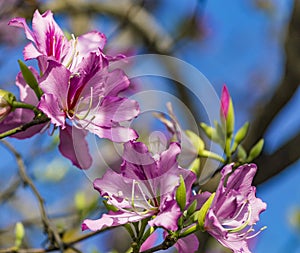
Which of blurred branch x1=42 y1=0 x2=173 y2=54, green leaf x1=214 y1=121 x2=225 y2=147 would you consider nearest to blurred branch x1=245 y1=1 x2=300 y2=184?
green leaf x1=214 y1=121 x2=225 y2=147

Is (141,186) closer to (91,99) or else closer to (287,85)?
(91,99)

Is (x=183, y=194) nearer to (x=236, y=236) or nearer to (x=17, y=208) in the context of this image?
(x=236, y=236)

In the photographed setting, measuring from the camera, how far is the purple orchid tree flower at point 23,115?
92cm

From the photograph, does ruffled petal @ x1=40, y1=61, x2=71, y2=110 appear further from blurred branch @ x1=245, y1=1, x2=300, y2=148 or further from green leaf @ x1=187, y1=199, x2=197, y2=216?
blurred branch @ x1=245, y1=1, x2=300, y2=148

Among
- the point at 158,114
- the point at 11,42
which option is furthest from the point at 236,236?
the point at 11,42

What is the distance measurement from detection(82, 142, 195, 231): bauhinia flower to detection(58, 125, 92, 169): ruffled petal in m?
0.09

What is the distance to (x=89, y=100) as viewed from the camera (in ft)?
3.01

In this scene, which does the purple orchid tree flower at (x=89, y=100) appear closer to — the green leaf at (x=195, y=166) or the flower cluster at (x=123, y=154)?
the flower cluster at (x=123, y=154)

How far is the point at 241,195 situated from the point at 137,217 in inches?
6.4

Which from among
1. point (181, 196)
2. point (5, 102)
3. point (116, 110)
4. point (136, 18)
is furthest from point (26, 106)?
point (136, 18)

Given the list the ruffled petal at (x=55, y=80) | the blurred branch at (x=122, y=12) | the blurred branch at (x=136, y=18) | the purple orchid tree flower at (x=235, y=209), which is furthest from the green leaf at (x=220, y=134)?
the blurred branch at (x=122, y=12)

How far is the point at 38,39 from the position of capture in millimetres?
889

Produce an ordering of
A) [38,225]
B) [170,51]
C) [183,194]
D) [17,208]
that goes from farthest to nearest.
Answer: [17,208], [170,51], [38,225], [183,194]

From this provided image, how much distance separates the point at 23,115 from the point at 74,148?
3.8 inches
